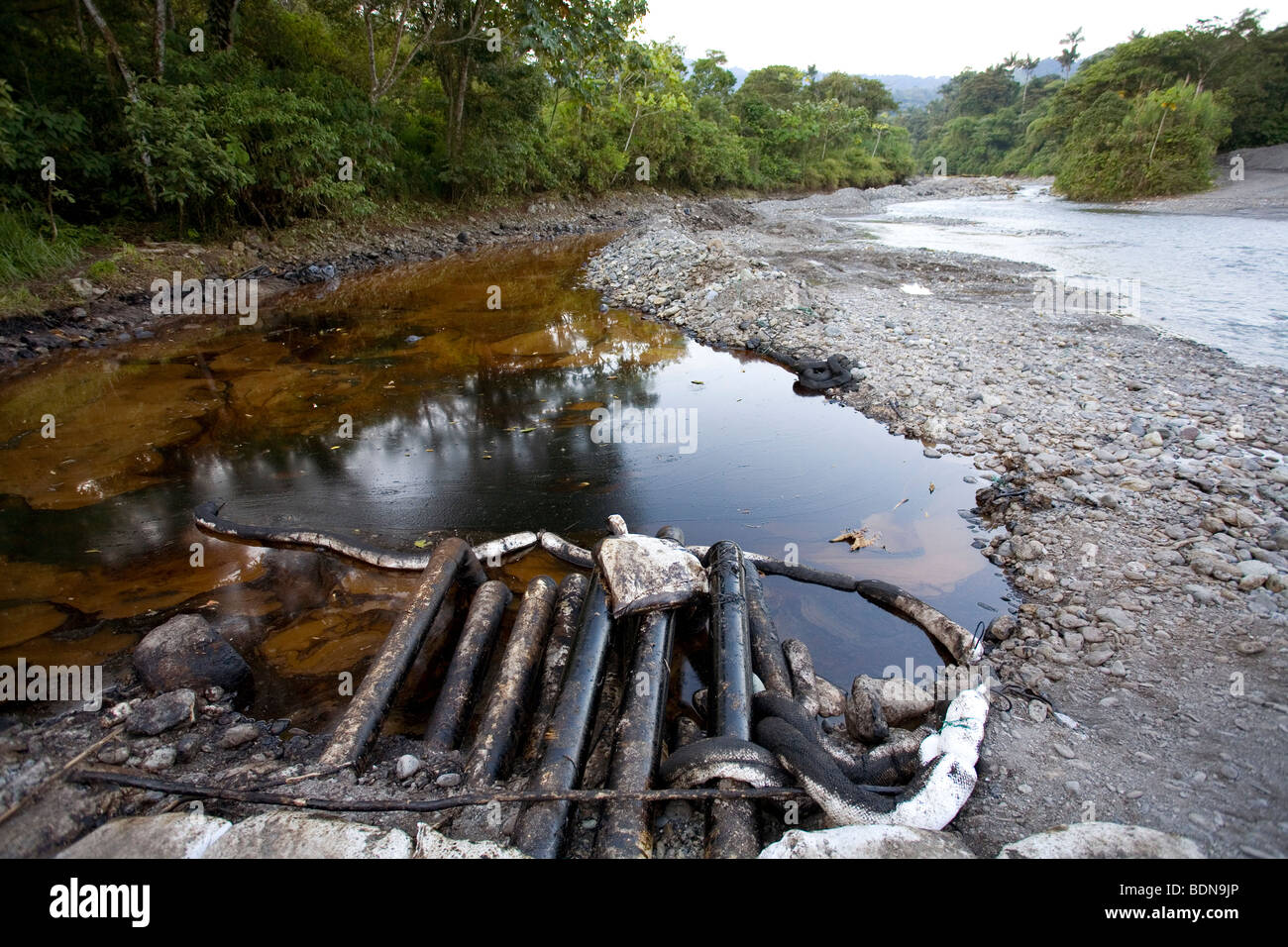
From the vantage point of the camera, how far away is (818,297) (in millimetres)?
11523

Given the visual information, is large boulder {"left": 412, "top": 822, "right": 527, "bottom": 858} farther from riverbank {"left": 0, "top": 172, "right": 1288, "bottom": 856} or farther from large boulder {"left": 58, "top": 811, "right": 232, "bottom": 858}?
large boulder {"left": 58, "top": 811, "right": 232, "bottom": 858}

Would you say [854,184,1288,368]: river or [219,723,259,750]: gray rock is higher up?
[854,184,1288,368]: river

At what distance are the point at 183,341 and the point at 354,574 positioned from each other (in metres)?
8.45

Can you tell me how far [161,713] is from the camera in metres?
2.91

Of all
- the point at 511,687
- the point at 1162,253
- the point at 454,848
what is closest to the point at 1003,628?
the point at 511,687

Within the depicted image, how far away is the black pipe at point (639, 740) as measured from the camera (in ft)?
7.31

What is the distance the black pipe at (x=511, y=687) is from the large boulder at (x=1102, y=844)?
2.04 meters

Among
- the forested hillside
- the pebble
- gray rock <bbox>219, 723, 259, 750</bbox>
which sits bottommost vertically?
gray rock <bbox>219, 723, 259, 750</bbox>

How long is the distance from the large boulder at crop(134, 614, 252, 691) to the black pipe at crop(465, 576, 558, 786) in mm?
1483

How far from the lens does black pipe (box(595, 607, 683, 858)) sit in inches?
87.7

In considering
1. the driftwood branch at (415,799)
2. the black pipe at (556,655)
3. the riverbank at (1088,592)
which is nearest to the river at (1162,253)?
the riverbank at (1088,592)

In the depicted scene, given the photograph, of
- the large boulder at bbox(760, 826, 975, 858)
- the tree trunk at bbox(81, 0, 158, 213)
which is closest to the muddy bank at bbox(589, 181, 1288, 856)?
the large boulder at bbox(760, 826, 975, 858)

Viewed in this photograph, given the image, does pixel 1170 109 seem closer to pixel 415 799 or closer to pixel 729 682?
pixel 729 682
